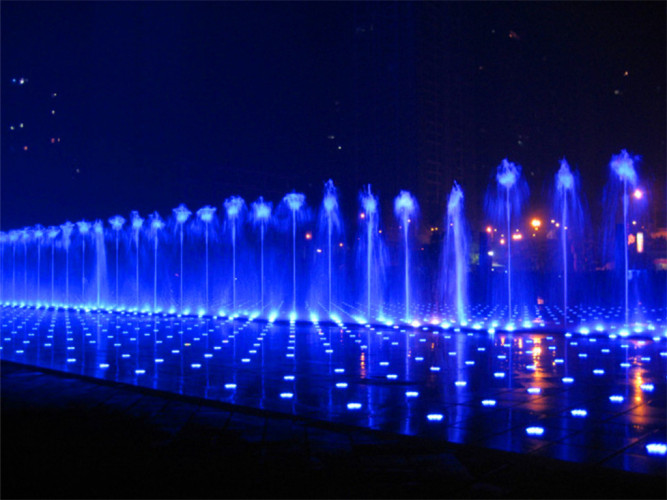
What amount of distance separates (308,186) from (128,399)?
1667 inches

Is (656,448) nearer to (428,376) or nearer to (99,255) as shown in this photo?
(428,376)

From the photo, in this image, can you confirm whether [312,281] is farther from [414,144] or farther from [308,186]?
[414,144]

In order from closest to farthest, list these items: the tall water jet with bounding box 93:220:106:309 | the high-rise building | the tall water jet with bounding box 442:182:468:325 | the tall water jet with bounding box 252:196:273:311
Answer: the tall water jet with bounding box 442:182:468:325, the tall water jet with bounding box 252:196:273:311, the tall water jet with bounding box 93:220:106:309, the high-rise building

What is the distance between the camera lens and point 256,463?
4629 millimetres

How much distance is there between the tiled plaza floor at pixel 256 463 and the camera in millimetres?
4023

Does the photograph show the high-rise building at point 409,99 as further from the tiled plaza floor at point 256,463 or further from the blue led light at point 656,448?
the blue led light at point 656,448

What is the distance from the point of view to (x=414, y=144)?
51.7 m

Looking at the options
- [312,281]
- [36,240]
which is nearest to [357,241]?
[312,281]

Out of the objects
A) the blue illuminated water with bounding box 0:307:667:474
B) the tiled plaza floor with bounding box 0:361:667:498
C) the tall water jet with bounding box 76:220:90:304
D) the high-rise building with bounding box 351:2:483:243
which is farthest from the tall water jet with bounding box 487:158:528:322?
the high-rise building with bounding box 351:2:483:243

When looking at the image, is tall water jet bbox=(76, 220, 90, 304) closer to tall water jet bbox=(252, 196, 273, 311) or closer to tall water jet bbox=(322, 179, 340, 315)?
tall water jet bbox=(252, 196, 273, 311)

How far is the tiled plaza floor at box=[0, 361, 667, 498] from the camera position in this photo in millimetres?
4023

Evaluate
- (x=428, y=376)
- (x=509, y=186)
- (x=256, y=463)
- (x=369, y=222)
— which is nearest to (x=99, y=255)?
(x=369, y=222)

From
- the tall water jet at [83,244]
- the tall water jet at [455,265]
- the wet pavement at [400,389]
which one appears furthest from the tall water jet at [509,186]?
the tall water jet at [83,244]

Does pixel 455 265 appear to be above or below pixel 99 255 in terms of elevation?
below
